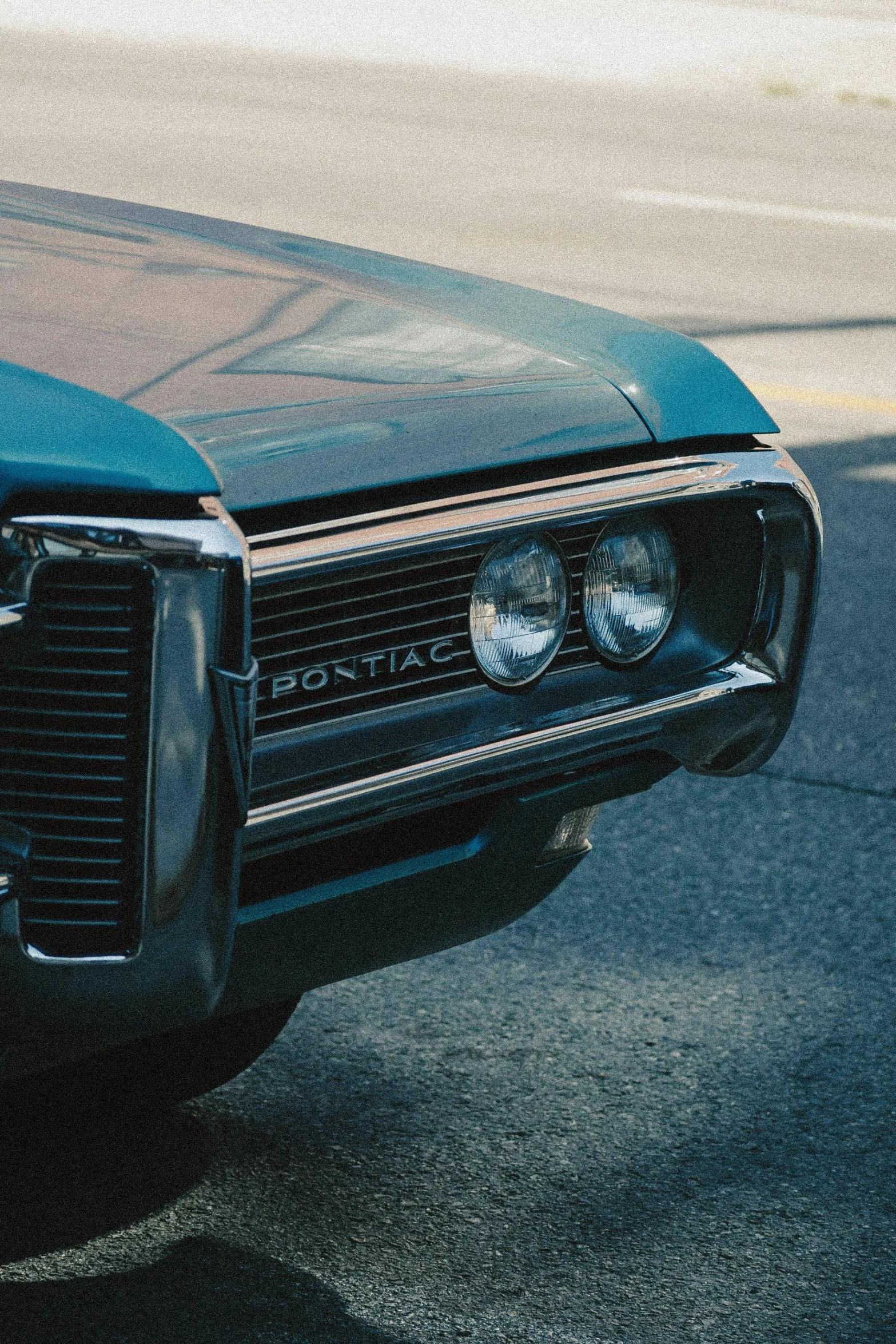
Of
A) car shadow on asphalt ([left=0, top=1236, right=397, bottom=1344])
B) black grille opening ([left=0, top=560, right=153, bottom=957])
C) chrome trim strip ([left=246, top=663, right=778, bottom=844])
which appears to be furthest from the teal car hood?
car shadow on asphalt ([left=0, top=1236, right=397, bottom=1344])

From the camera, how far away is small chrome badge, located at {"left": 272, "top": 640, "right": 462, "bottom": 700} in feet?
6.25

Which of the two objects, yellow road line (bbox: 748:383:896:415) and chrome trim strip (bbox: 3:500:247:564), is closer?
chrome trim strip (bbox: 3:500:247:564)

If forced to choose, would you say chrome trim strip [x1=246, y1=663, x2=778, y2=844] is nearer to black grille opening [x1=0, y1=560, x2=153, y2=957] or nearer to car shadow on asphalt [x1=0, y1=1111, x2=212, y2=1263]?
black grille opening [x1=0, y1=560, x2=153, y2=957]

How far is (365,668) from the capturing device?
196 centimetres

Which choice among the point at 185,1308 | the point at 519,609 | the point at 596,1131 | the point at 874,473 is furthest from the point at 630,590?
the point at 874,473

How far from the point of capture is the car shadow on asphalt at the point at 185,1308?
218 cm

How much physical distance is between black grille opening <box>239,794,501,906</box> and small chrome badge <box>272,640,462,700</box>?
171 mm

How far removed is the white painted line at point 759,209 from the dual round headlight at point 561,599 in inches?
332

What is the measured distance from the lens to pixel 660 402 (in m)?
2.19

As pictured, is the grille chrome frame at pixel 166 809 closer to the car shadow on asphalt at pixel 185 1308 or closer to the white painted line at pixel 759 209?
the car shadow on asphalt at pixel 185 1308

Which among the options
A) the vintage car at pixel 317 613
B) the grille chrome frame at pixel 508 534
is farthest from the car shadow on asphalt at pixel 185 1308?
the grille chrome frame at pixel 508 534

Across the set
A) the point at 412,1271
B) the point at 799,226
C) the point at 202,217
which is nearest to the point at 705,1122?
the point at 412,1271

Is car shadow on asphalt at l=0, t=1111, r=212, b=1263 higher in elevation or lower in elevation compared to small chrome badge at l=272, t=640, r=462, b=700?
lower

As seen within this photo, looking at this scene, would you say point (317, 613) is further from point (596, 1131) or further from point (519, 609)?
point (596, 1131)
